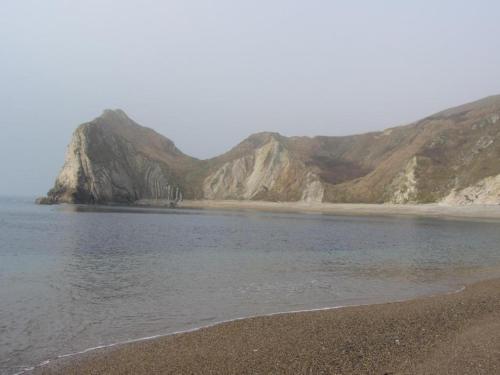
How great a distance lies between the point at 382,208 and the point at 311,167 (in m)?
46.1

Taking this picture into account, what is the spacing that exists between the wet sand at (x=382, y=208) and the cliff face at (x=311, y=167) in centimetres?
343

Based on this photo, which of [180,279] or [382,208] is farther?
[382,208]

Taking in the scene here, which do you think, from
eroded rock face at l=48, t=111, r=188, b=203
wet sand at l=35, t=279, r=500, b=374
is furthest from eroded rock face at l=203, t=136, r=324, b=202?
wet sand at l=35, t=279, r=500, b=374

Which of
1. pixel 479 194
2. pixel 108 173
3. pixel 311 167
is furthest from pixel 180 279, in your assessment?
pixel 311 167

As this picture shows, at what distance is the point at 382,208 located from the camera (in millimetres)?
110312

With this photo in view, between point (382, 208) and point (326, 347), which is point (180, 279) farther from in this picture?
point (382, 208)

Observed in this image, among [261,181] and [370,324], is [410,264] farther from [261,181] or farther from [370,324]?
[261,181]

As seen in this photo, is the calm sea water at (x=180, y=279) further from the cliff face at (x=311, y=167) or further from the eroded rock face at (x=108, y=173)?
the eroded rock face at (x=108, y=173)

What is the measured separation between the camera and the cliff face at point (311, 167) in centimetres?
10850

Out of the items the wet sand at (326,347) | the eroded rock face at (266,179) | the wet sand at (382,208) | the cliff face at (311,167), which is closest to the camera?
the wet sand at (326,347)

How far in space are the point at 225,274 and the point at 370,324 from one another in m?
12.3

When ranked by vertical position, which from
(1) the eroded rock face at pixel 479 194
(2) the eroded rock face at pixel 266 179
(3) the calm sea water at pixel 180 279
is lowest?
(3) the calm sea water at pixel 180 279

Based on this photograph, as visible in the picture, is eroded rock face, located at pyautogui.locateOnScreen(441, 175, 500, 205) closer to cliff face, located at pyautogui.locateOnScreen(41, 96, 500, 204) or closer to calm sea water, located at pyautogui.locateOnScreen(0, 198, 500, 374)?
cliff face, located at pyautogui.locateOnScreen(41, 96, 500, 204)

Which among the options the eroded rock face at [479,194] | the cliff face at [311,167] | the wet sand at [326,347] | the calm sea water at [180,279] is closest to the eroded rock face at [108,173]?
the cliff face at [311,167]
